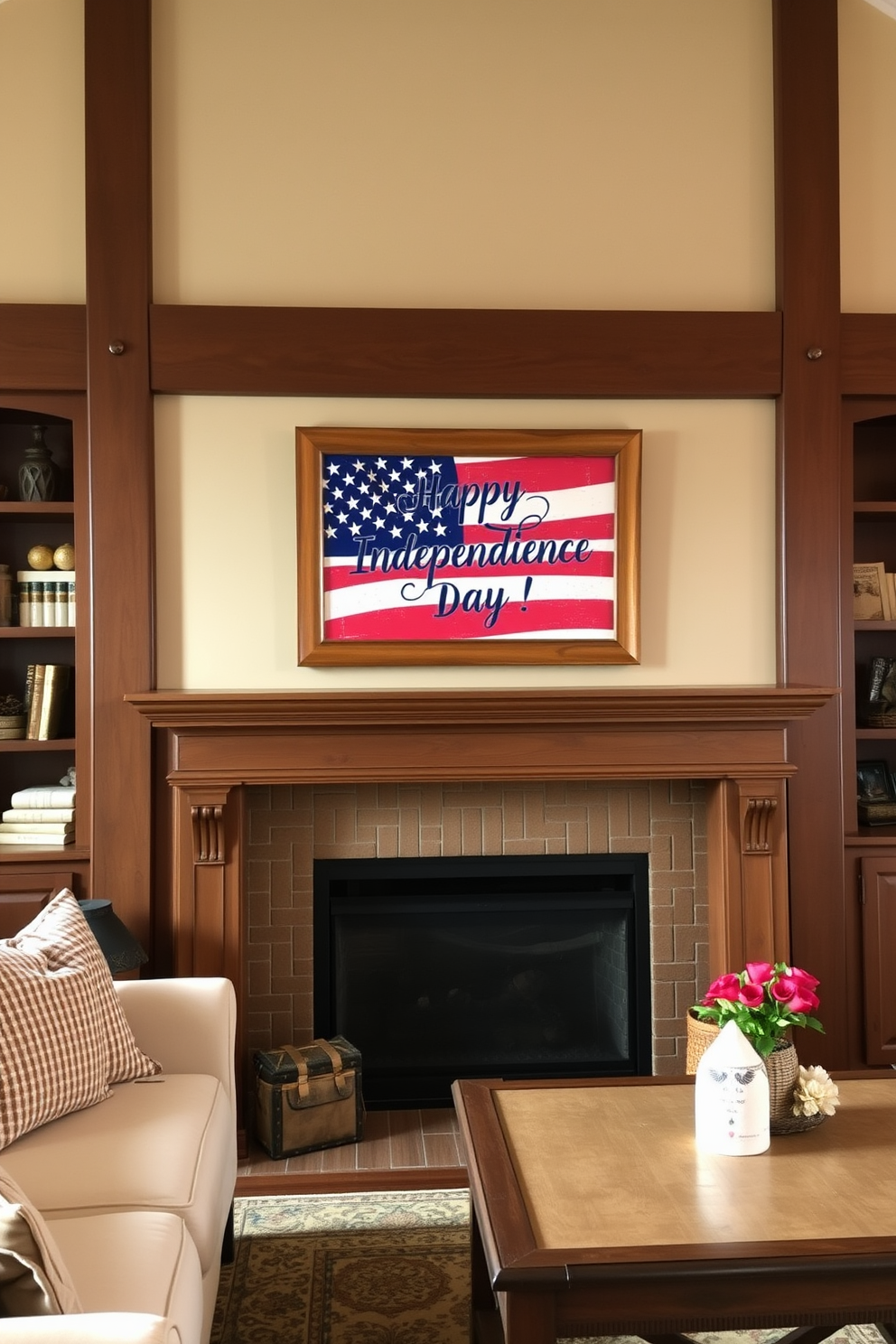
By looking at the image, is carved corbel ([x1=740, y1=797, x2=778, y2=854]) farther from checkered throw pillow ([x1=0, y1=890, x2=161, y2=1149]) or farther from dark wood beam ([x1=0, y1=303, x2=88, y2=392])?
dark wood beam ([x1=0, y1=303, x2=88, y2=392])

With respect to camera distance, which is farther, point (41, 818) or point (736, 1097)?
point (41, 818)

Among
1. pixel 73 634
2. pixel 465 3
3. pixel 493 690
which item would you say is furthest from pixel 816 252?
pixel 73 634

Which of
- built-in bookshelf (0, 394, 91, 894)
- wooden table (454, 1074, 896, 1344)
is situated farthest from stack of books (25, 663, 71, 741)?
wooden table (454, 1074, 896, 1344)

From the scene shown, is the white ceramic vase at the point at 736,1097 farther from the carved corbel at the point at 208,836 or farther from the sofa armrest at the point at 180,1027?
the carved corbel at the point at 208,836

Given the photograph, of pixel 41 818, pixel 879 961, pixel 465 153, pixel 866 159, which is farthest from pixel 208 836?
pixel 866 159

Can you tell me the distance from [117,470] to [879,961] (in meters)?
2.77

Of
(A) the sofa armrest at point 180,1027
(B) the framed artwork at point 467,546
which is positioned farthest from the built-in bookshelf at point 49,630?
(A) the sofa armrest at point 180,1027

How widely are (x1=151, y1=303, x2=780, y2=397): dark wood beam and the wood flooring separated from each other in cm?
222

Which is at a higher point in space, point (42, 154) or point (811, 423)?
point (42, 154)

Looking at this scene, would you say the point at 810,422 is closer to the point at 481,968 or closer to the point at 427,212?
the point at 427,212

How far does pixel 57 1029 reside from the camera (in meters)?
2.26

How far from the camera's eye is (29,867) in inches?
136

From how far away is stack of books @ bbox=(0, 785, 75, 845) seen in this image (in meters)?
3.54

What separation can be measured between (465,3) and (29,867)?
115 inches
